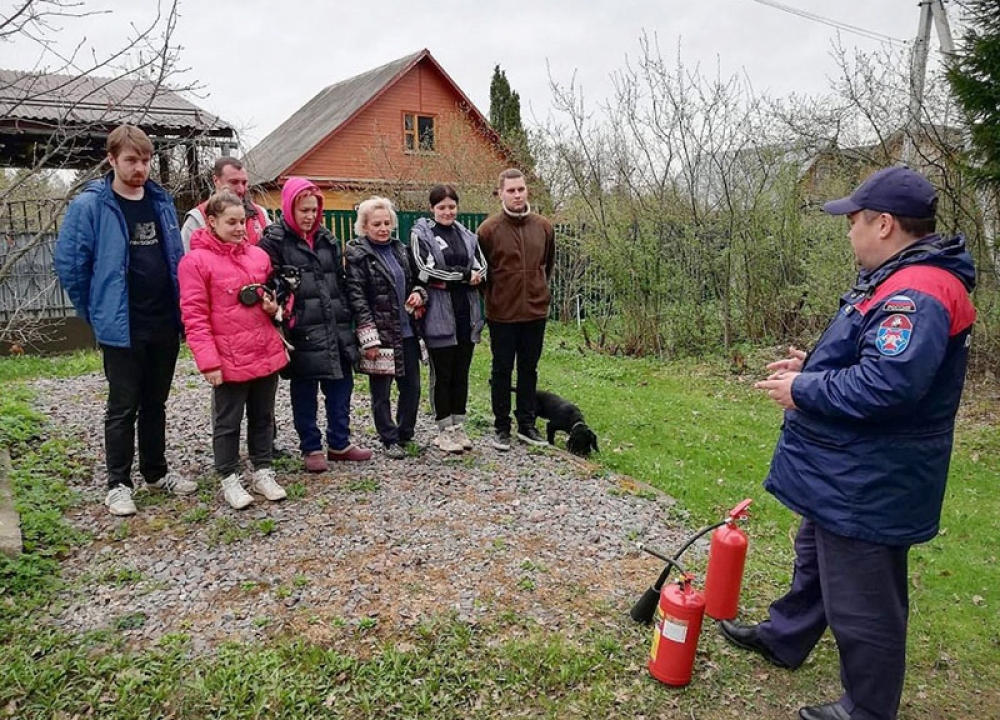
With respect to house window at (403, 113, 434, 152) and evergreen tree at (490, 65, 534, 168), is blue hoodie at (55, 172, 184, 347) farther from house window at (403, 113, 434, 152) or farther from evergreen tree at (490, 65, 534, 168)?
evergreen tree at (490, 65, 534, 168)

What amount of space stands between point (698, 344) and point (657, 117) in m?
3.37

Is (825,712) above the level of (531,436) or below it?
below

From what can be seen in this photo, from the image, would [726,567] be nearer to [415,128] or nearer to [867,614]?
[867,614]

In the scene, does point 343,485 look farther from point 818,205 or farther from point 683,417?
point 818,205

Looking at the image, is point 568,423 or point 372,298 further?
point 568,423

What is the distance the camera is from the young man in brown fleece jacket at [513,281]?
562cm

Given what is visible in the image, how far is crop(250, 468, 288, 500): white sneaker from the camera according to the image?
177 inches

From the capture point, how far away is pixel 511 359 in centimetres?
584

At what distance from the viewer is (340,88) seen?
93.1ft

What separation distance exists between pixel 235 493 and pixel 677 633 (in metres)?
2.76

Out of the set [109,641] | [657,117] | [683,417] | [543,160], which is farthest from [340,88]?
[109,641]

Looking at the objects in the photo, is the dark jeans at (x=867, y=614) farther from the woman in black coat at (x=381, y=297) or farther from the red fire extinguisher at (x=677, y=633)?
the woman in black coat at (x=381, y=297)

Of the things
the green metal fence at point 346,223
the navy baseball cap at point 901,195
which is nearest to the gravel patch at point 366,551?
the navy baseball cap at point 901,195

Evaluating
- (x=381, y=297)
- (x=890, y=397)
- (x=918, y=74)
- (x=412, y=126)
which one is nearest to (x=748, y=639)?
(x=890, y=397)
